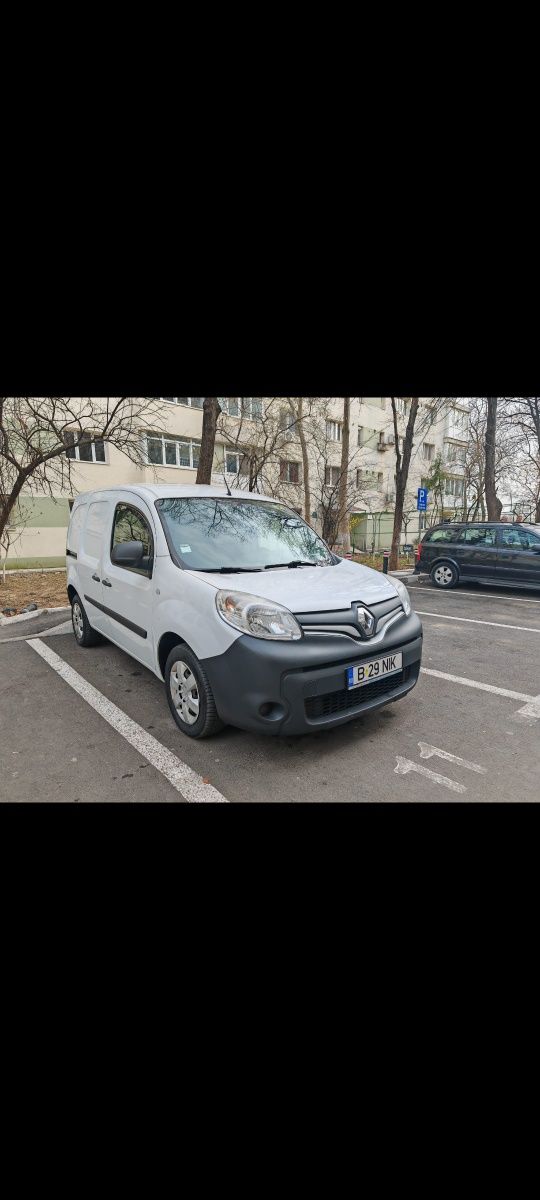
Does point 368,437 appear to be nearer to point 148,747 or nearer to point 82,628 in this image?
point 82,628

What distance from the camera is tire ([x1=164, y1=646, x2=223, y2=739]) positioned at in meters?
3.17

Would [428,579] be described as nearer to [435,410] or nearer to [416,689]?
[435,410]

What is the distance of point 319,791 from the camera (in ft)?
9.29

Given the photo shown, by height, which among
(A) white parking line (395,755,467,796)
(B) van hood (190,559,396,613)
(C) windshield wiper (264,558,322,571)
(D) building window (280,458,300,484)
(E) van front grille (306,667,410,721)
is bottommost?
(A) white parking line (395,755,467,796)

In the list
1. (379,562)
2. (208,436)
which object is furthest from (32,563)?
(379,562)

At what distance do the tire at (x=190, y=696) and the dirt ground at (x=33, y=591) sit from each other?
5.40 metres

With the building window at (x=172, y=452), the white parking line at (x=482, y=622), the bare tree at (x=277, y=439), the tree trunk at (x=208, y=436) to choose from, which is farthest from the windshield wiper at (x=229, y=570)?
the building window at (x=172, y=452)

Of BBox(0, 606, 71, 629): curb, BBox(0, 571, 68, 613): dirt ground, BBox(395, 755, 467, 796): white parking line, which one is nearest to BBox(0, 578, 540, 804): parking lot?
BBox(395, 755, 467, 796): white parking line

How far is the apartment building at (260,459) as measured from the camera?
16.1m

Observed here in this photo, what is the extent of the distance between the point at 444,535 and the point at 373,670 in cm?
869

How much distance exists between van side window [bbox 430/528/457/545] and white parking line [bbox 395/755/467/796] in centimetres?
859

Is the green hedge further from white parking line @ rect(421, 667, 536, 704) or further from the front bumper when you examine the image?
the front bumper

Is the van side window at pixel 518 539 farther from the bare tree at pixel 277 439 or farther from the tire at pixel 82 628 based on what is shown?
the tire at pixel 82 628
